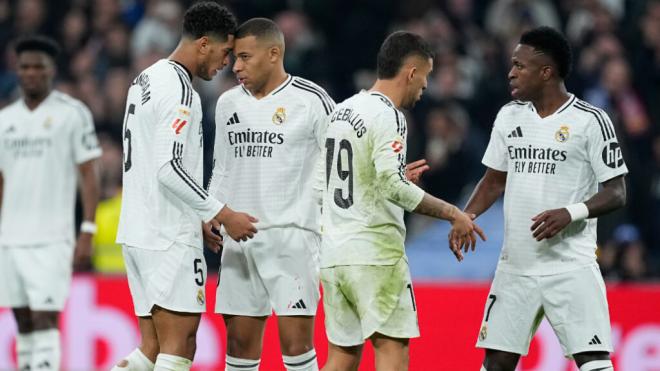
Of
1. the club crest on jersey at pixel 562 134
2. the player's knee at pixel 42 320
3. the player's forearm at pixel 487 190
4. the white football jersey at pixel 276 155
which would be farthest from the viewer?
the player's knee at pixel 42 320

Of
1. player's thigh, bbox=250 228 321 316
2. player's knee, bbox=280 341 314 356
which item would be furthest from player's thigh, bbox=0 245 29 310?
player's knee, bbox=280 341 314 356

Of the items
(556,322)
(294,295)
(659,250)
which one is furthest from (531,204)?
(659,250)

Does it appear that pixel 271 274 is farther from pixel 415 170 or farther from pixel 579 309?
pixel 579 309

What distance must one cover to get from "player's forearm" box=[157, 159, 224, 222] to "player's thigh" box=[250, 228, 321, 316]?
31.6 inches

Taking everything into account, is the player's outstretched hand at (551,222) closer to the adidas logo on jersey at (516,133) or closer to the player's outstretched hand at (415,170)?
the adidas logo on jersey at (516,133)

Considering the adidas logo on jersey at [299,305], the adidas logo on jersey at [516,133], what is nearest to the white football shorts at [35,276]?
the adidas logo on jersey at [299,305]

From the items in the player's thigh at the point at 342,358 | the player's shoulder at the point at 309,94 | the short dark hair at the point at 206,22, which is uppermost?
the short dark hair at the point at 206,22

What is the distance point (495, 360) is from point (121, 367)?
2.23 meters

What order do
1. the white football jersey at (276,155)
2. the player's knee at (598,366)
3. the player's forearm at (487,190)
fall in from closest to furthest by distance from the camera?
the player's knee at (598,366), the white football jersey at (276,155), the player's forearm at (487,190)

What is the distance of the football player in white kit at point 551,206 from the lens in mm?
7508

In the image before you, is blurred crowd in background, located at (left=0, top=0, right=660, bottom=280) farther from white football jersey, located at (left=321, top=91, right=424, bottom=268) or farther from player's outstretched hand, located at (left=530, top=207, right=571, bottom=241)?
white football jersey, located at (left=321, top=91, right=424, bottom=268)

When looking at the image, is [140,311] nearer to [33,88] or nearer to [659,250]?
[33,88]

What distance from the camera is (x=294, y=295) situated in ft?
25.4

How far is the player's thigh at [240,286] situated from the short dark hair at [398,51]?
131 centimetres
